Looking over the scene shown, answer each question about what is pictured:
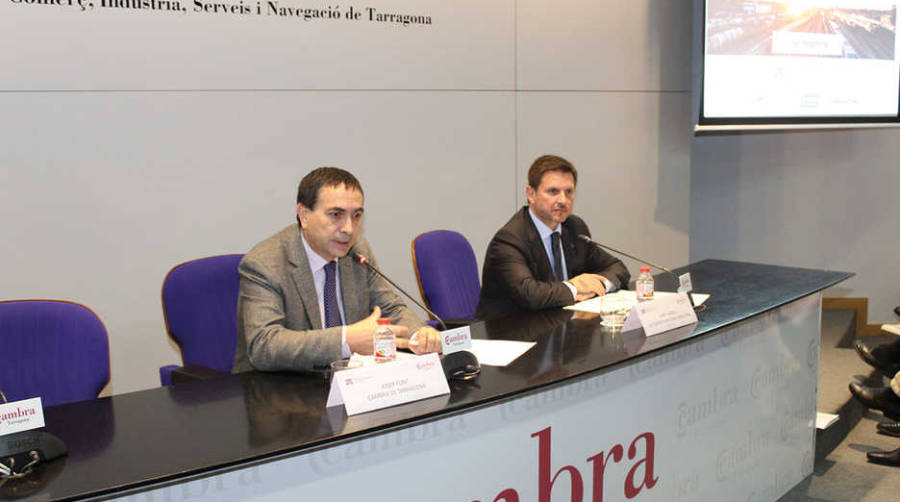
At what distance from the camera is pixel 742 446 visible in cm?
283

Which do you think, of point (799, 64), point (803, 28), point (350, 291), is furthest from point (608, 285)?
point (803, 28)

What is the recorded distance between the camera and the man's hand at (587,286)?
3.00 metres

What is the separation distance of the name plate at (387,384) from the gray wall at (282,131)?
74.6 inches

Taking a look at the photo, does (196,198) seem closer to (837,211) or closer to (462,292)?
(462,292)

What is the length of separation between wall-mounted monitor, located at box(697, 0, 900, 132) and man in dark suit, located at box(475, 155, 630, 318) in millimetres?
2018

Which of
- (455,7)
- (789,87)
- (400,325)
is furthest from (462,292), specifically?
(789,87)

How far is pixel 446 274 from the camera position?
3389mm

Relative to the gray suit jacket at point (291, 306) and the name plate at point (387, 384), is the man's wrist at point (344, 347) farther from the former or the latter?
the name plate at point (387, 384)

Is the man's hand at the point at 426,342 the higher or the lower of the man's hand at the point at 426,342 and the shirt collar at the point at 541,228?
the lower

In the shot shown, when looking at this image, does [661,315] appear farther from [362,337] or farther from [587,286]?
[362,337]

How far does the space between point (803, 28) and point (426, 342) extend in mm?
4153

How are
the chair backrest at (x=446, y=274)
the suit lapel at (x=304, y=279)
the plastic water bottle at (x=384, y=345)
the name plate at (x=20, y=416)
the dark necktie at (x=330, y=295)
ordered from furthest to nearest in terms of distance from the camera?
1. the chair backrest at (x=446, y=274)
2. the dark necktie at (x=330, y=295)
3. the suit lapel at (x=304, y=279)
4. the plastic water bottle at (x=384, y=345)
5. the name plate at (x=20, y=416)

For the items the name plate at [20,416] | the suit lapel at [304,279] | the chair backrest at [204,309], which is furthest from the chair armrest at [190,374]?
the name plate at [20,416]

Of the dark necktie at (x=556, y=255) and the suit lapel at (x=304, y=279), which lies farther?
the dark necktie at (x=556, y=255)
